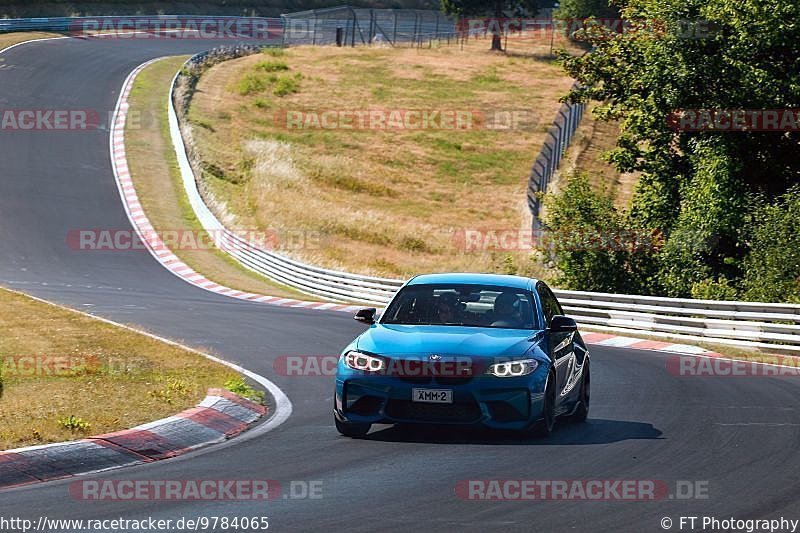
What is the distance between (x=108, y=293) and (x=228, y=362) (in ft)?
41.0

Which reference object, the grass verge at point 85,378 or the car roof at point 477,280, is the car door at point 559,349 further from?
the grass verge at point 85,378

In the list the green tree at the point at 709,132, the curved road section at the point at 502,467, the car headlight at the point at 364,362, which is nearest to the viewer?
the curved road section at the point at 502,467

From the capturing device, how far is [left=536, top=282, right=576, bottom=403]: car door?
11.2 metres

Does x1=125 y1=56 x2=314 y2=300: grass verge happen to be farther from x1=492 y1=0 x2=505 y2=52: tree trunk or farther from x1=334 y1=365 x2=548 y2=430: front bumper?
x1=492 y1=0 x2=505 y2=52: tree trunk

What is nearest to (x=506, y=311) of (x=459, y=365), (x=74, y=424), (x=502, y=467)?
(x=459, y=365)

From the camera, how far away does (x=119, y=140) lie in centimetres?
4966

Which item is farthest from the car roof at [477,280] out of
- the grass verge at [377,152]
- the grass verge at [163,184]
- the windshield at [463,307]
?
the grass verge at [163,184]

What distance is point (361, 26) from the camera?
91188mm

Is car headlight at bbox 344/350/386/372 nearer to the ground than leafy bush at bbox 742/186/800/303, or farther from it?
farther from it

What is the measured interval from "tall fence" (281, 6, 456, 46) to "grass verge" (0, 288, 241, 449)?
68.2 m

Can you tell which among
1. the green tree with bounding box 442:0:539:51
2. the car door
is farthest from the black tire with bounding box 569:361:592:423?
the green tree with bounding box 442:0:539:51

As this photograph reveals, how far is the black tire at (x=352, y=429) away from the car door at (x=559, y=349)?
5.84ft

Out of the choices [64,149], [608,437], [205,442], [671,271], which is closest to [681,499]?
[608,437]

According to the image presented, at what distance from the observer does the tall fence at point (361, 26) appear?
282ft
